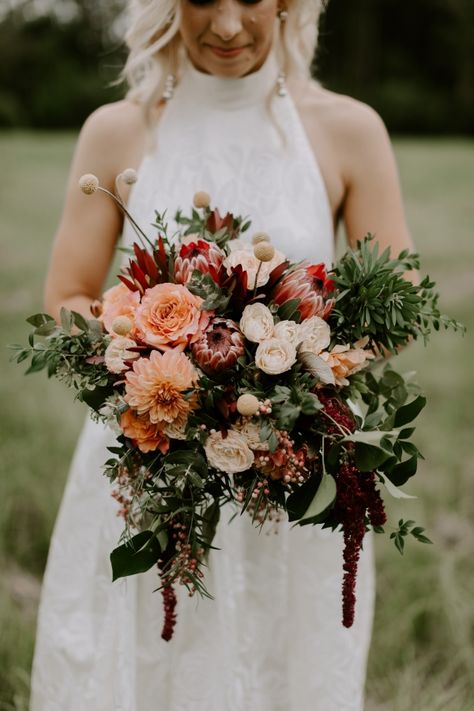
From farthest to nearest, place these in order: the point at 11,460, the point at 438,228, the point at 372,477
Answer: the point at 438,228 → the point at 11,460 → the point at 372,477

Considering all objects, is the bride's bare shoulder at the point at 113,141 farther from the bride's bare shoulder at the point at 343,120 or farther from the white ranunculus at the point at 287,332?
the white ranunculus at the point at 287,332

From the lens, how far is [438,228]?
905 centimetres

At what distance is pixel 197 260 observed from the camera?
133 centimetres

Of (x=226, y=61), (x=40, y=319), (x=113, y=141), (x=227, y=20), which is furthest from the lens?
(x=113, y=141)

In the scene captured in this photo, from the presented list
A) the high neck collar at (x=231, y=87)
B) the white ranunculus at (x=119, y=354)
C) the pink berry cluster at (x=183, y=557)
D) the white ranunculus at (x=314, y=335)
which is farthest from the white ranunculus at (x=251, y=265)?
the high neck collar at (x=231, y=87)

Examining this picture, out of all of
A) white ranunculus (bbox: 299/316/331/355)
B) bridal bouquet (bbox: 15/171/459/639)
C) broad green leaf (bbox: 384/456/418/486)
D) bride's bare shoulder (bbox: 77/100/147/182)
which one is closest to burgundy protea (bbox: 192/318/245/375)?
bridal bouquet (bbox: 15/171/459/639)

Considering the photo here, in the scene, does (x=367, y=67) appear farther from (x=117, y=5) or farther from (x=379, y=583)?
(x=379, y=583)

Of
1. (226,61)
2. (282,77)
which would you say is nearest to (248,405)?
(226,61)

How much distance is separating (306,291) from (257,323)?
0.12 meters

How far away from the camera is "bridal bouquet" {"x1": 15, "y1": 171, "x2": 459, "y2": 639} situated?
1.24 meters

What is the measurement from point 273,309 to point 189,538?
420mm

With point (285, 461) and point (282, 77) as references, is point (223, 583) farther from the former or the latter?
point (282, 77)

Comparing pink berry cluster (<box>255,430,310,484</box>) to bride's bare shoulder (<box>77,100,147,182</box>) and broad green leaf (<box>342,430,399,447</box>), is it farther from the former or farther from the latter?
bride's bare shoulder (<box>77,100,147,182</box>)

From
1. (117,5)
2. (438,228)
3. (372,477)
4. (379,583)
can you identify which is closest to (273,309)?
(372,477)
